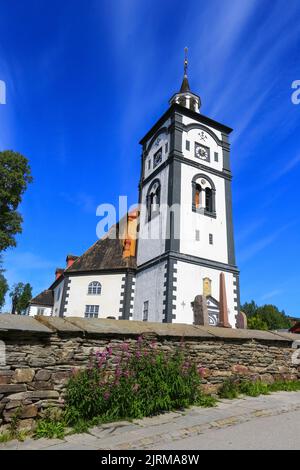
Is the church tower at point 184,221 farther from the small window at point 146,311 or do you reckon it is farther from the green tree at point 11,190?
the green tree at point 11,190

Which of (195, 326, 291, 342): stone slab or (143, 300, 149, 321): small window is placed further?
(143, 300, 149, 321): small window

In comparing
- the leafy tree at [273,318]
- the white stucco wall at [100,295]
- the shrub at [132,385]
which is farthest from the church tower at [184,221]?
the leafy tree at [273,318]

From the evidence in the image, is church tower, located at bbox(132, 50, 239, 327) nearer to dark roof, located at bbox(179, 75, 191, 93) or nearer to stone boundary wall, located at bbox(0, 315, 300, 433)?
dark roof, located at bbox(179, 75, 191, 93)

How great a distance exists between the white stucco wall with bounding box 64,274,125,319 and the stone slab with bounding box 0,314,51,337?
17.0 meters

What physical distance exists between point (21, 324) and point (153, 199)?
20213mm

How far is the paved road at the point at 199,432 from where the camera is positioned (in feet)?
15.2

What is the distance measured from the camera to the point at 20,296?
229ft

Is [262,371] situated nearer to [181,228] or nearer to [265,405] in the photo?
[265,405]

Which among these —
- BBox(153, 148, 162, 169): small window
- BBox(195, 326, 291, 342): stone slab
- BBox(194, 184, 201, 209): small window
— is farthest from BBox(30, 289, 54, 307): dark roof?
BBox(195, 326, 291, 342): stone slab

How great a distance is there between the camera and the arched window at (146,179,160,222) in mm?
24359

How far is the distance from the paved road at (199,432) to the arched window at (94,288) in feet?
57.9

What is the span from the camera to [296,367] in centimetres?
1038

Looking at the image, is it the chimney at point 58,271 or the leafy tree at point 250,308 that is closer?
the chimney at point 58,271

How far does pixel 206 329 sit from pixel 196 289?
11.6m
